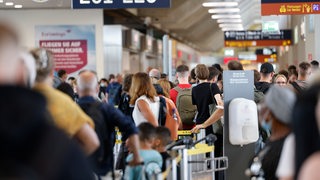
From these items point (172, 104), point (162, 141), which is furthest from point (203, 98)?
point (162, 141)

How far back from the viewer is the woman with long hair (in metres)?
8.31

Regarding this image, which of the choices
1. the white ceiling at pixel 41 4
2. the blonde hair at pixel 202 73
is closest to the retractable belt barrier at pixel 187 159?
the blonde hair at pixel 202 73

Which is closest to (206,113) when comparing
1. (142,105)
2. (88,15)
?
(142,105)

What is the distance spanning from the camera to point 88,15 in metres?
23.7

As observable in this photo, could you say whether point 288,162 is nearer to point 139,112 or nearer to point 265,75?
point 139,112

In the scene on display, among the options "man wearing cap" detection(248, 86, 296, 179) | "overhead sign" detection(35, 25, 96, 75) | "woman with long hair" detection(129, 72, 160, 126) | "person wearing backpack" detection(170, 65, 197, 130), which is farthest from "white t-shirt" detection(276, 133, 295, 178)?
"overhead sign" detection(35, 25, 96, 75)

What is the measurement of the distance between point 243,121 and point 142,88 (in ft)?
5.23

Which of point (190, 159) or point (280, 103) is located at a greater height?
point (280, 103)

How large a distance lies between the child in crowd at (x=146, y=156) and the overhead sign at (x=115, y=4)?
708cm

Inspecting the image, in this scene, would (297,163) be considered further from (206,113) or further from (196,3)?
(196,3)

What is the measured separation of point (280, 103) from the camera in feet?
15.8

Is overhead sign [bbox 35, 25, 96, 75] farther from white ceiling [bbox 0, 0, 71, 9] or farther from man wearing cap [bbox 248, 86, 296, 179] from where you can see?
man wearing cap [bbox 248, 86, 296, 179]

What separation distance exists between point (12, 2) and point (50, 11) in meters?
2.22

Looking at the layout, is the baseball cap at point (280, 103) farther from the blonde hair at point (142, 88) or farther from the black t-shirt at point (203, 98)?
the black t-shirt at point (203, 98)
